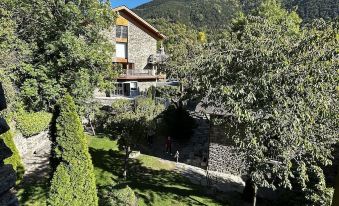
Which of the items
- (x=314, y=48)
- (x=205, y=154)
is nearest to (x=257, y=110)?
(x=314, y=48)

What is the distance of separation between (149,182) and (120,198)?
169 inches

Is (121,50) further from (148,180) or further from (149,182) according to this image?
(149,182)

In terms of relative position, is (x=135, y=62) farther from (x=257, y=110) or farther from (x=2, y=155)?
(x=2, y=155)

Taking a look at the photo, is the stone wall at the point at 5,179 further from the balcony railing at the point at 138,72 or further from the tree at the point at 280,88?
the balcony railing at the point at 138,72

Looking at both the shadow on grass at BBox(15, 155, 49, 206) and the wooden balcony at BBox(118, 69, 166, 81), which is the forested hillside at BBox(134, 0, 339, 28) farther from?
the shadow on grass at BBox(15, 155, 49, 206)

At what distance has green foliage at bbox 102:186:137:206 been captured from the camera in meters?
11.8

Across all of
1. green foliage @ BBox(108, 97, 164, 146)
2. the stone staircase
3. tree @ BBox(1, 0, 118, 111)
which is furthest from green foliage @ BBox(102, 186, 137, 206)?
tree @ BBox(1, 0, 118, 111)

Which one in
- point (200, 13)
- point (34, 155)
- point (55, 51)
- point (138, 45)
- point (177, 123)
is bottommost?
point (34, 155)

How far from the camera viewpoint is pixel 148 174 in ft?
56.3

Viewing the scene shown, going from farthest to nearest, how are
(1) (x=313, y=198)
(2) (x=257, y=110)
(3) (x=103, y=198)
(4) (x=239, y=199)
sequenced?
(4) (x=239, y=199)
(3) (x=103, y=198)
(1) (x=313, y=198)
(2) (x=257, y=110)

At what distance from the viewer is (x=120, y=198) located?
38.9 feet

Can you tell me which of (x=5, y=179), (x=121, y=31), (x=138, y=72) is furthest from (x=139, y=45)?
(x=5, y=179)

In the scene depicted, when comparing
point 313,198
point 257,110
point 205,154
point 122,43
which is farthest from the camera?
point 122,43

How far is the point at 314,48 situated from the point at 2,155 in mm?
9471
